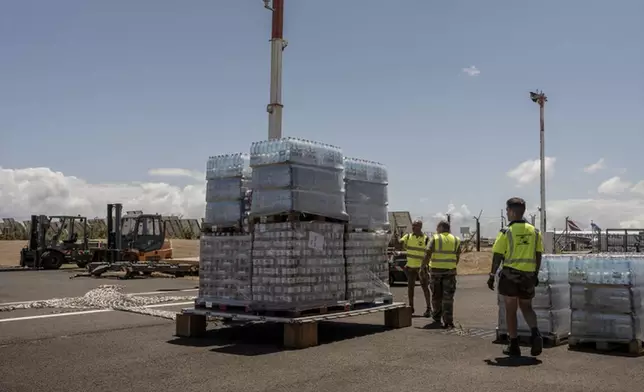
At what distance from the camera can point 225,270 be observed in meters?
9.12

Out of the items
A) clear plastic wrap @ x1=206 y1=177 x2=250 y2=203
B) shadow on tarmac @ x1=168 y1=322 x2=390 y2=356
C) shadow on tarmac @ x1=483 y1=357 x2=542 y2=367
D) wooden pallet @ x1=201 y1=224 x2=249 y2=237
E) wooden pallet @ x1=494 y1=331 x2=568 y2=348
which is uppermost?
clear plastic wrap @ x1=206 y1=177 x2=250 y2=203

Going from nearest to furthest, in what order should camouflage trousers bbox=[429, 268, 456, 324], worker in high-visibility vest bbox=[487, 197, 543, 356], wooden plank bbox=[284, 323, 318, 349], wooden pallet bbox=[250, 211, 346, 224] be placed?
worker in high-visibility vest bbox=[487, 197, 543, 356] → wooden plank bbox=[284, 323, 318, 349] → wooden pallet bbox=[250, 211, 346, 224] → camouflage trousers bbox=[429, 268, 456, 324]

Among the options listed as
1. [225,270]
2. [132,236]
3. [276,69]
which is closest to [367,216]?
[225,270]

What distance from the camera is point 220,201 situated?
30.9 feet

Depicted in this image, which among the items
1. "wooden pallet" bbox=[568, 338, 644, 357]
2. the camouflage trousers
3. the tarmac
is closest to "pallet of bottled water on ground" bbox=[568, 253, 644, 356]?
"wooden pallet" bbox=[568, 338, 644, 357]

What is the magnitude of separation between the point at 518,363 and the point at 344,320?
456 centimetres

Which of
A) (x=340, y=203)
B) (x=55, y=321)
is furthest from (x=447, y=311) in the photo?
(x=55, y=321)

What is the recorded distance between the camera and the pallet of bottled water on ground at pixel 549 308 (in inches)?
332

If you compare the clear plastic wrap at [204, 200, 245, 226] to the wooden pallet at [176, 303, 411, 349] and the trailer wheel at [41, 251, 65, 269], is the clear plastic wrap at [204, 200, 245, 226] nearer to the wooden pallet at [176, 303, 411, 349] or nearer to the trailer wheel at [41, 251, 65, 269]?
the wooden pallet at [176, 303, 411, 349]

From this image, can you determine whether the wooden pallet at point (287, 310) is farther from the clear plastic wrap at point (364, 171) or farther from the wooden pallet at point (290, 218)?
the clear plastic wrap at point (364, 171)

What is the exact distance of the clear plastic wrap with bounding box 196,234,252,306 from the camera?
29.0 feet

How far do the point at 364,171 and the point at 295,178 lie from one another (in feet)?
6.34

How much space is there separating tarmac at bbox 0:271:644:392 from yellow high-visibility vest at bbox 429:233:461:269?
110cm

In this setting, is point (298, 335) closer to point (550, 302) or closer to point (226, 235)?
point (226, 235)
